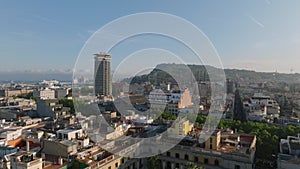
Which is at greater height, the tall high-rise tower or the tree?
the tall high-rise tower

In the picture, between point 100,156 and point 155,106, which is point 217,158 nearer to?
point 100,156

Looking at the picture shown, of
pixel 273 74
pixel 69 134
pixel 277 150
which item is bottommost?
pixel 277 150

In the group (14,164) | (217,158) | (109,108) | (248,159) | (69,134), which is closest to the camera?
(14,164)

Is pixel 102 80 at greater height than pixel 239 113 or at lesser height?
greater

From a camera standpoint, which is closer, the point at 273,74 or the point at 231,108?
the point at 231,108

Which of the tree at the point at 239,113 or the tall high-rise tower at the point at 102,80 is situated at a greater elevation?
the tall high-rise tower at the point at 102,80

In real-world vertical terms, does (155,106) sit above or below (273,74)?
below

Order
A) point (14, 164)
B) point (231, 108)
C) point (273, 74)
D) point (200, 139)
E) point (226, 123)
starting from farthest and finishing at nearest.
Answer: point (273, 74) < point (231, 108) < point (226, 123) < point (200, 139) < point (14, 164)

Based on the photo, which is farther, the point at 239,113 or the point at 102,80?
the point at 102,80

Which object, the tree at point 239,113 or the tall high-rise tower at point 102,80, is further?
the tall high-rise tower at point 102,80

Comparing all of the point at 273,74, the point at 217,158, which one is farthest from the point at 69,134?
the point at 273,74

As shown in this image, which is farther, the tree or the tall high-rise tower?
the tall high-rise tower
